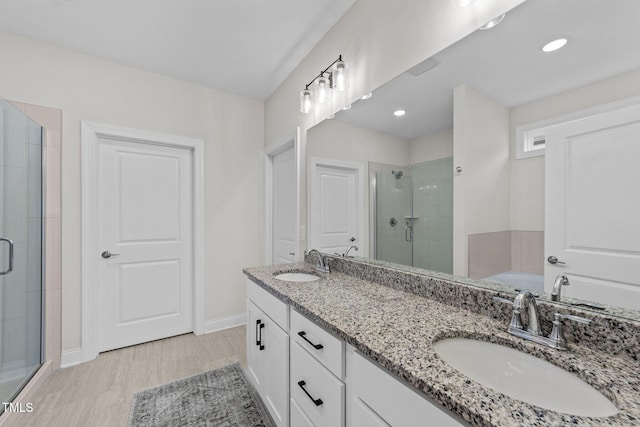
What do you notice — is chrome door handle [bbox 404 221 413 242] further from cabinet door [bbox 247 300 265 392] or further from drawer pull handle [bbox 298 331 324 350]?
cabinet door [bbox 247 300 265 392]

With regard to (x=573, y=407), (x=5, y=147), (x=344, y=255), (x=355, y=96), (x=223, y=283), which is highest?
(x=355, y=96)

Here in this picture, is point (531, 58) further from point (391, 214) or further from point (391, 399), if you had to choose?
point (391, 399)

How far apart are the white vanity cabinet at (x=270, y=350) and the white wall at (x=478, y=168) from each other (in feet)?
2.96

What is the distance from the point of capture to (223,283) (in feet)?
9.34

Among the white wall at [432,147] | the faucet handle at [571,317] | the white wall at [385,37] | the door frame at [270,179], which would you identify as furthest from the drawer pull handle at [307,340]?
the door frame at [270,179]

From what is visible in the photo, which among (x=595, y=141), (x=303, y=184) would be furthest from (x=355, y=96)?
(x=595, y=141)

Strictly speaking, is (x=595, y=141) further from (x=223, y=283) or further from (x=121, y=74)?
(x=121, y=74)

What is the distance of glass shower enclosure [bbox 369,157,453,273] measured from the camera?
3.93ft

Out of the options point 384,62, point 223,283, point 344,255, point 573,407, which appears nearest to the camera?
point 573,407

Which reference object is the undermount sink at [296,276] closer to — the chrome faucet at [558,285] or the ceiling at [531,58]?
the ceiling at [531,58]

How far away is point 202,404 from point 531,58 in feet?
7.82

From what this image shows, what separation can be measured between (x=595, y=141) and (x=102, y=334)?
10.9ft

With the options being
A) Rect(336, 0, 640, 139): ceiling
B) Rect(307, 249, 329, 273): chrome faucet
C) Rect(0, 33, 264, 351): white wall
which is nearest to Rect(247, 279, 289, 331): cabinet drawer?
Rect(307, 249, 329, 273): chrome faucet

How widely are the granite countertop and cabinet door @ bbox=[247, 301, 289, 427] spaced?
265 mm
